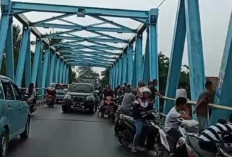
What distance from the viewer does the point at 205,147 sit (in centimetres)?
505

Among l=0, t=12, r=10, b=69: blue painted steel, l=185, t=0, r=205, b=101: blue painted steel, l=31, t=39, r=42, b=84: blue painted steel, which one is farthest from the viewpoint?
l=31, t=39, r=42, b=84: blue painted steel

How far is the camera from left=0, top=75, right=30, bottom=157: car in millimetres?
7661

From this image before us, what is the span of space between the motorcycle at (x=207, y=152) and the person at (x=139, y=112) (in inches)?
117

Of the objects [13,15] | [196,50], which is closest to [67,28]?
[13,15]

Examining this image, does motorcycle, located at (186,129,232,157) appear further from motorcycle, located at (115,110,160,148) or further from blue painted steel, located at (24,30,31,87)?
blue painted steel, located at (24,30,31,87)

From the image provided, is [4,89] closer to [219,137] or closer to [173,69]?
[219,137]

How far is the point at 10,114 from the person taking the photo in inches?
324

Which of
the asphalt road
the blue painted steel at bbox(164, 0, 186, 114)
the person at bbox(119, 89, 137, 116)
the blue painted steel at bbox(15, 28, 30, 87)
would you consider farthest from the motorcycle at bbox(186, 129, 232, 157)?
the blue painted steel at bbox(15, 28, 30, 87)

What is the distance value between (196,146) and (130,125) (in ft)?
13.8

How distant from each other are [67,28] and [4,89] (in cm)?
1914

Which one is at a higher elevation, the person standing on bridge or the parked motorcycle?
the person standing on bridge

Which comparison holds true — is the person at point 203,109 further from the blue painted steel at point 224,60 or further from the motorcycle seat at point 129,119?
the motorcycle seat at point 129,119

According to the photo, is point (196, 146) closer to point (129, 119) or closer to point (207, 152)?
point (207, 152)

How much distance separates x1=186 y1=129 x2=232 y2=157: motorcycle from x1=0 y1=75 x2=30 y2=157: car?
3.52 meters
